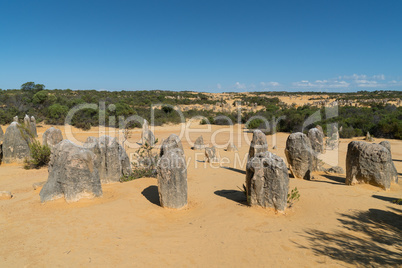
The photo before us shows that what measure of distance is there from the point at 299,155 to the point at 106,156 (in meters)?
7.11

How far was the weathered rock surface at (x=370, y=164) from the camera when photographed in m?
7.74

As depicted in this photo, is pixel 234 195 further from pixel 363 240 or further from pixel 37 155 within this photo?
pixel 37 155

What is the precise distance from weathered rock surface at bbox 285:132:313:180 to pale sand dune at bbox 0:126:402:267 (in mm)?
1718

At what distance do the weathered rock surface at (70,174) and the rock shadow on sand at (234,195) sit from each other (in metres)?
3.84

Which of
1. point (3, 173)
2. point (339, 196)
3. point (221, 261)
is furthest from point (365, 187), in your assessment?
point (3, 173)

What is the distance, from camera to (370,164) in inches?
311

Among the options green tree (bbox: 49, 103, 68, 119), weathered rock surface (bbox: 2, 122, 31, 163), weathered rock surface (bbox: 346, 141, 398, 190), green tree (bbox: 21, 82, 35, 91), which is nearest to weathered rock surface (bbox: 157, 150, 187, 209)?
weathered rock surface (bbox: 346, 141, 398, 190)

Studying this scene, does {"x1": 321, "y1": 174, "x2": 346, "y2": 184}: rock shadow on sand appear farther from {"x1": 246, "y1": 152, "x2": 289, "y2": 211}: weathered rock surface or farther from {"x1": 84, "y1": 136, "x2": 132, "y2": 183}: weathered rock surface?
{"x1": 84, "y1": 136, "x2": 132, "y2": 183}: weathered rock surface

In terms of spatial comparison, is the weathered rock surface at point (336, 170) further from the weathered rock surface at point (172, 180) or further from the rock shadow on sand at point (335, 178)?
the weathered rock surface at point (172, 180)

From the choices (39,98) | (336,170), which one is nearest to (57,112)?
(39,98)

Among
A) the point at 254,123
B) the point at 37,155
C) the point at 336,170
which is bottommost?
the point at 336,170

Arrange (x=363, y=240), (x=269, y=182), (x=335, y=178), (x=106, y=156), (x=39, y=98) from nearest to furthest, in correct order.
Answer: (x=363, y=240)
(x=269, y=182)
(x=106, y=156)
(x=335, y=178)
(x=39, y=98)

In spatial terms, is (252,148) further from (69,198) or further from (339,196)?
(69,198)

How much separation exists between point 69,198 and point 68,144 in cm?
140
